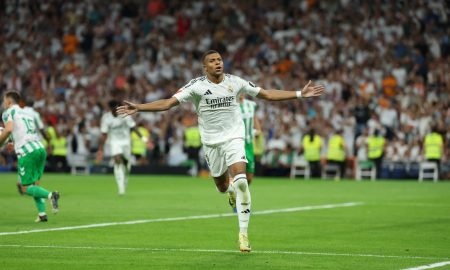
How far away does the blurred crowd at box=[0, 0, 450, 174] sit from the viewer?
123ft

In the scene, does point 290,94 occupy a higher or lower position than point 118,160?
higher

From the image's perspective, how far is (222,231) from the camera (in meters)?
16.2

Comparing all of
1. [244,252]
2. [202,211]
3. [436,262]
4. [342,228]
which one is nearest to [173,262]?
[244,252]

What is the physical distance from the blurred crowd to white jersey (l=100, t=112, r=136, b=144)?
12667mm

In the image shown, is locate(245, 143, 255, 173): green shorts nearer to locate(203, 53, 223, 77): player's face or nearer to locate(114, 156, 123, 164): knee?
locate(203, 53, 223, 77): player's face

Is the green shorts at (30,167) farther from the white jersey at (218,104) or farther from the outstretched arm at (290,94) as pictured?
the outstretched arm at (290,94)

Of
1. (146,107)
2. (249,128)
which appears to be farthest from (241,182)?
(249,128)

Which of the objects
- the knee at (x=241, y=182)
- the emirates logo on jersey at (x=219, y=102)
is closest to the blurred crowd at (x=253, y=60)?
the emirates logo on jersey at (x=219, y=102)

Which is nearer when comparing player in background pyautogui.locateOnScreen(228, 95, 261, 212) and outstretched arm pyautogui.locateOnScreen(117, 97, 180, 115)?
outstretched arm pyautogui.locateOnScreen(117, 97, 180, 115)

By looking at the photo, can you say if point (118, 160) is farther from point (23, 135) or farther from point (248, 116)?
point (23, 135)

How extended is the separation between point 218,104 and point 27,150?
546 cm

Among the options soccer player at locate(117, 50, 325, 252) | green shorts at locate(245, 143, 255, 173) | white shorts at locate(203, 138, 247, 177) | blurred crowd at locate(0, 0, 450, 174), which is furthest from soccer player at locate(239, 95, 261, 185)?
blurred crowd at locate(0, 0, 450, 174)

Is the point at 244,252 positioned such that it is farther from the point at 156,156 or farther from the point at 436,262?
the point at 156,156

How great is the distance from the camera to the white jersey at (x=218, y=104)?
Result: 45.6ft
